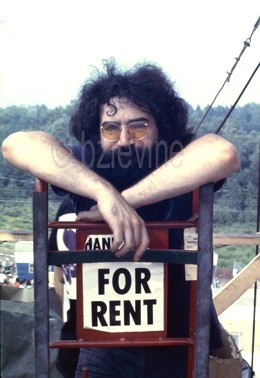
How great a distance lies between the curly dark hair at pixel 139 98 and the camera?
7.52 ft

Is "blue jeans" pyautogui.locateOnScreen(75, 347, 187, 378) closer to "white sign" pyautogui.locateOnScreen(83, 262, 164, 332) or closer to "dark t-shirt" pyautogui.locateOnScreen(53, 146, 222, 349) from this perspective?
"dark t-shirt" pyautogui.locateOnScreen(53, 146, 222, 349)

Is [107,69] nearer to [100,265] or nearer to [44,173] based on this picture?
[44,173]

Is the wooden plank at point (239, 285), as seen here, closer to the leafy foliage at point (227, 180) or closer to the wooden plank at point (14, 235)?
the leafy foliage at point (227, 180)

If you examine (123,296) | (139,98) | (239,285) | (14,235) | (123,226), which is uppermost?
(139,98)

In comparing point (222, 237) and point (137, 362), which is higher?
point (222, 237)

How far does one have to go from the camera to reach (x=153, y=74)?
7.91 ft

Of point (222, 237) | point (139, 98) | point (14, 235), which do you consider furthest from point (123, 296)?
point (14, 235)

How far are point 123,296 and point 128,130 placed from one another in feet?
2.10

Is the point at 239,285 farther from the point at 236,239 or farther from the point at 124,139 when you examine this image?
the point at 124,139

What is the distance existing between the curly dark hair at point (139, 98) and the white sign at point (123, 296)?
64 cm

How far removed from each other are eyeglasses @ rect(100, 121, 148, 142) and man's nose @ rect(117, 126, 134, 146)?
0.03ft

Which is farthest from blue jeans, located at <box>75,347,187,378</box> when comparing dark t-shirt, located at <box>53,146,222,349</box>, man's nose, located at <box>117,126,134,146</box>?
man's nose, located at <box>117,126,134,146</box>

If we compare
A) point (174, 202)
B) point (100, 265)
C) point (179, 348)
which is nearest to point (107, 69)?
point (174, 202)

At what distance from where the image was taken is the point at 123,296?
1822mm
